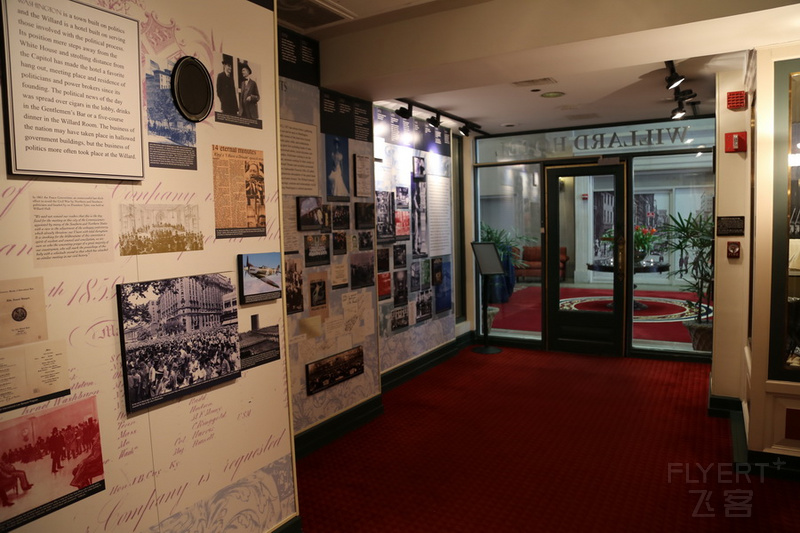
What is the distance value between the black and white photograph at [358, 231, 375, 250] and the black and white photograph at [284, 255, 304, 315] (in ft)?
2.43

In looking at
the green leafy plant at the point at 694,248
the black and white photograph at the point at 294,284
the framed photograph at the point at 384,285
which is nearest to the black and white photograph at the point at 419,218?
the framed photograph at the point at 384,285

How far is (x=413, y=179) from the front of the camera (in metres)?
6.13

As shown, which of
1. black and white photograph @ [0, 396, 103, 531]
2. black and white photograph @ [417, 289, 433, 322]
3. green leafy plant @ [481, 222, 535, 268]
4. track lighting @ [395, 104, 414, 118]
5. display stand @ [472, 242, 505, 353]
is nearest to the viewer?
black and white photograph @ [0, 396, 103, 531]

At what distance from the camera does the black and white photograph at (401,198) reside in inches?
229

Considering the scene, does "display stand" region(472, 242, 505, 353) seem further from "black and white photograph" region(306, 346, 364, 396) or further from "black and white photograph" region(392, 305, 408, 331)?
"black and white photograph" region(306, 346, 364, 396)

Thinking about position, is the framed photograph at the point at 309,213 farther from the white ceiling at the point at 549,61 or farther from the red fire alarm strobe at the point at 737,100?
the red fire alarm strobe at the point at 737,100

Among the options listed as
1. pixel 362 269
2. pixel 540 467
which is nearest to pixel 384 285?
pixel 362 269

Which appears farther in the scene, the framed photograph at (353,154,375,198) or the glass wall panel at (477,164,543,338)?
the glass wall panel at (477,164,543,338)

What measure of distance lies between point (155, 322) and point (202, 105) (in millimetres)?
985

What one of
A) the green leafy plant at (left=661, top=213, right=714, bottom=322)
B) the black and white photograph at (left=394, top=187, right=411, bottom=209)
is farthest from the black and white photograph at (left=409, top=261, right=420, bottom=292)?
the green leafy plant at (left=661, top=213, right=714, bottom=322)

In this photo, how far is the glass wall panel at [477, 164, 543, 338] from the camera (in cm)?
748

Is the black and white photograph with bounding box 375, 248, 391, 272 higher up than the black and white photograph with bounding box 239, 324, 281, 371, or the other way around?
the black and white photograph with bounding box 375, 248, 391, 272

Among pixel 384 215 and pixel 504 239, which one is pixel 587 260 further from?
pixel 384 215

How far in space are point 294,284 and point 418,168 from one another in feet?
8.80
